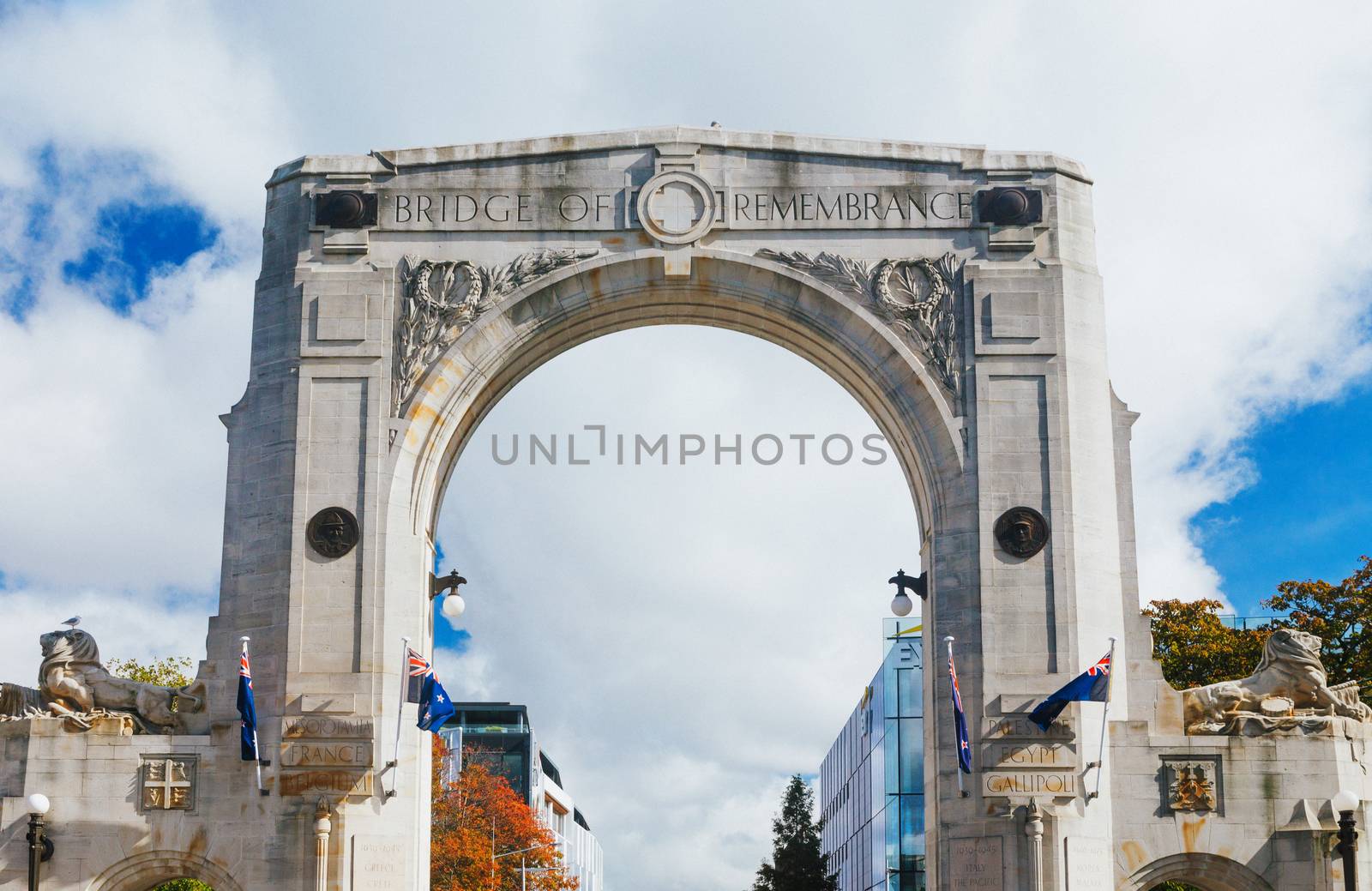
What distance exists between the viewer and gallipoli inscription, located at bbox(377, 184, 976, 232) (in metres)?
27.5

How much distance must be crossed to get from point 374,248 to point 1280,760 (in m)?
15.6

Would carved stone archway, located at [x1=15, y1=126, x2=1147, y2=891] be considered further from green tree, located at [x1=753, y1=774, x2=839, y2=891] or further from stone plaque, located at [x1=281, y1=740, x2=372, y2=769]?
green tree, located at [x1=753, y1=774, x2=839, y2=891]

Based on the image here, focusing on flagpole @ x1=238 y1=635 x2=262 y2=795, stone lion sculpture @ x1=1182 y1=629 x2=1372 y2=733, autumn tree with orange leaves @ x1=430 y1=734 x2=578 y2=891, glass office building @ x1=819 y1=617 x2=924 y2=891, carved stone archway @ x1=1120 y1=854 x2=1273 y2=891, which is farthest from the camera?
glass office building @ x1=819 y1=617 x2=924 y2=891

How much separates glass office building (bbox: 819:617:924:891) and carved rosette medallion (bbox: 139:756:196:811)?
87.1ft

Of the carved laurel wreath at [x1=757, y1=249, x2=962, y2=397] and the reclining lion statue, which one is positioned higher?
the carved laurel wreath at [x1=757, y1=249, x2=962, y2=397]

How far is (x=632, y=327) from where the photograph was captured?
28.9m

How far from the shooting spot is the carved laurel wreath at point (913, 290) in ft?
88.5

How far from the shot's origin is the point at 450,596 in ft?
89.0

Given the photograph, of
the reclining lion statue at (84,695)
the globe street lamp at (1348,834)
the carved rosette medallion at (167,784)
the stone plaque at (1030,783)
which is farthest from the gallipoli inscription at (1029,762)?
the reclining lion statue at (84,695)

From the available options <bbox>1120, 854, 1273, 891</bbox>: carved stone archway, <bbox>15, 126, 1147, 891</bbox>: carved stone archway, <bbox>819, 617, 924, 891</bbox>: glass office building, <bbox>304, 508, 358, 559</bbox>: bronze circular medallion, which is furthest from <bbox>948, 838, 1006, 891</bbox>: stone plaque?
<bbox>819, 617, 924, 891</bbox>: glass office building

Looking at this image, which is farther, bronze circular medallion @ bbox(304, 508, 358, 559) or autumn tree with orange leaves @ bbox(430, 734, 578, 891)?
autumn tree with orange leaves @ bbox(430, 734, 578, 891)

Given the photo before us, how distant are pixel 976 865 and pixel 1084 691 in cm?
308

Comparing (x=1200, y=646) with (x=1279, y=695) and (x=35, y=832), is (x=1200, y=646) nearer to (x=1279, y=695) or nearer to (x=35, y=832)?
(x=1279, y=695)

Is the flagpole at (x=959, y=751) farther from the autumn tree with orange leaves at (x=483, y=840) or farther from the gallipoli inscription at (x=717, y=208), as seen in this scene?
the autumn tree with orange leaves at (x=483, y=840)
